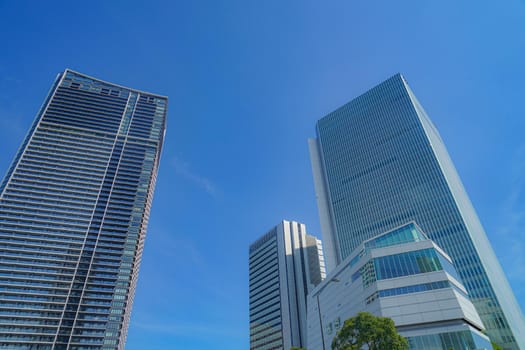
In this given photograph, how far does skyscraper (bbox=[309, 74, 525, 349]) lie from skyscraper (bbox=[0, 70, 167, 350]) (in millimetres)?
87046

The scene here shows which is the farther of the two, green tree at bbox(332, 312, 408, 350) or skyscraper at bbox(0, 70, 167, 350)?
skyscraper at bbox(0, 70, 167, 350)

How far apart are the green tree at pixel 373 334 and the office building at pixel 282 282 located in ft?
322

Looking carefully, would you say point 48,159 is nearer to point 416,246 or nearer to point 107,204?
point 107,204

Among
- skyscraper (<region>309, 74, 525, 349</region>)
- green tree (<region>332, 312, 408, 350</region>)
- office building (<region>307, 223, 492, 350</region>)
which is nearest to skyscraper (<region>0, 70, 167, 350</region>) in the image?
skyscraper (<region>309, 74, 525, 349</region>)

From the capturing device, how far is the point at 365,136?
463ft

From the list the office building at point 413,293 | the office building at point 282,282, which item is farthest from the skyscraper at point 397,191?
the office building at point 413,293

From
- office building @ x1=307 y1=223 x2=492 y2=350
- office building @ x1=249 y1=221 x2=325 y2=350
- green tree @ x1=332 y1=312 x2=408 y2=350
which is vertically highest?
office building @ x1=249 y1=221 x2=325 y2=350

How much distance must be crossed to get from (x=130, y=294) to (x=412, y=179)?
4736 inches

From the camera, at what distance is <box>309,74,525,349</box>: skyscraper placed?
92.4 m

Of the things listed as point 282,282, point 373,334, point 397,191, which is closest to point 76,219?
point 282,282

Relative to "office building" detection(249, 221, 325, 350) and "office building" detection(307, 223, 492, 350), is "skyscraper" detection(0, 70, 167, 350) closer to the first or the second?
"office building" detection(249, 221, 325, 350)

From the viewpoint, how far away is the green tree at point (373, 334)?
108ft

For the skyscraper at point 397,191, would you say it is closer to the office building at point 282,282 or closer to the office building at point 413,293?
the office building at point 282,282

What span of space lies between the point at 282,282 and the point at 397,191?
58.8 metres
